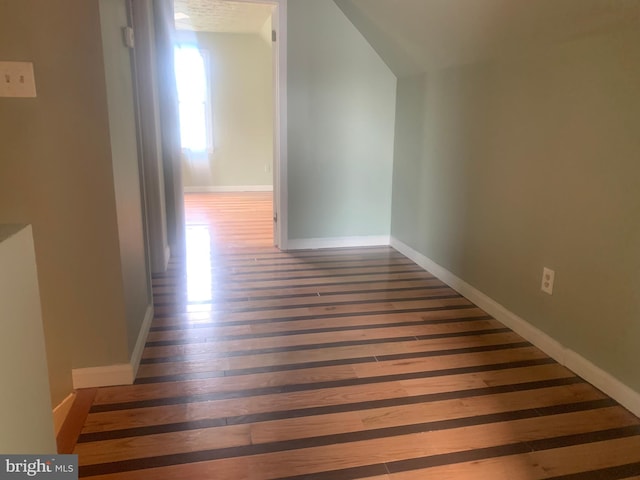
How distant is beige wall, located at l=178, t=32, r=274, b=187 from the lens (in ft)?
22.2

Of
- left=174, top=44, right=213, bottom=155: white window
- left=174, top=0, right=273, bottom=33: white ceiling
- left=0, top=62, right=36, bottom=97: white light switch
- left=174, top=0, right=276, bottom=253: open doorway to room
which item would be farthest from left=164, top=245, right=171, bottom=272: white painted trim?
left=174, top=44, right=213, bottom=155: white window

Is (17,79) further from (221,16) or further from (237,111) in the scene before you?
(237,111)

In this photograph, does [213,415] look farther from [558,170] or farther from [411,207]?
[411,207]

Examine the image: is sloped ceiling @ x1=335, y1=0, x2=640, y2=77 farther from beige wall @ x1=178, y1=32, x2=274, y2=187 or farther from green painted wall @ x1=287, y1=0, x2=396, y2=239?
beige wall @ x1=178, y1=32, x2=274, y2=187

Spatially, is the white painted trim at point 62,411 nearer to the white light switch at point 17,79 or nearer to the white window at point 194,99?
the white light switch at point 17,79

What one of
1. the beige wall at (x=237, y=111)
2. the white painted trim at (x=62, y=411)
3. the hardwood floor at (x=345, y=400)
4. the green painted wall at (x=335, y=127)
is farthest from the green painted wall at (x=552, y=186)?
the beige wall at (x=237, y=111)

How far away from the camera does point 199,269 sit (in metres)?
3.46

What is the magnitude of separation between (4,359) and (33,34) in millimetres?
1203

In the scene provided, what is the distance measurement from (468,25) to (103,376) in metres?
2.46

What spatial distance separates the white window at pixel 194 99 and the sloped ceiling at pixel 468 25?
3742mm

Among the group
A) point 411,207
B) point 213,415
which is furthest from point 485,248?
point 213,415

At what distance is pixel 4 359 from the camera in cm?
94

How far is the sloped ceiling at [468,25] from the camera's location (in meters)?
1.83

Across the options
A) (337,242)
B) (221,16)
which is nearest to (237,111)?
(221,16)
